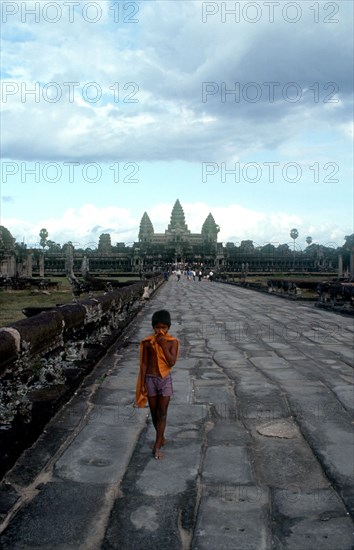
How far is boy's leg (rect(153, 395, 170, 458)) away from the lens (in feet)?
11.9

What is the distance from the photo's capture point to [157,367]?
3727 mm

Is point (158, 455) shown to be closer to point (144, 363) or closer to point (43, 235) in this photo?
point (144, 363)

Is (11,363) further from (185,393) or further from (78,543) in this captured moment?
(185,393)

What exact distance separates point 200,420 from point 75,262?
9481 cm

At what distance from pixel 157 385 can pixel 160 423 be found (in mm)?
260

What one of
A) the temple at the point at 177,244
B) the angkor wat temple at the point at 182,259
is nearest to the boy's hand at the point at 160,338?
the angkor wat temple at the point at 182,259

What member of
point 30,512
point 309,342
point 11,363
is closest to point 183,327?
point 309,342

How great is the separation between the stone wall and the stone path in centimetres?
19

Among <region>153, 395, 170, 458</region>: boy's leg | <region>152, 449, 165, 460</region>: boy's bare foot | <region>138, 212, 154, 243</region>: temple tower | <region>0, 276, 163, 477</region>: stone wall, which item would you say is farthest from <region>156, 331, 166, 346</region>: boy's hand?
<region>138, 212, 154, 243</region>: temple tower

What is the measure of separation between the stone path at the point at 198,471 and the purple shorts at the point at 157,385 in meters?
0.41

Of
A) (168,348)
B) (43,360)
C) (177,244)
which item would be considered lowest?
(43,360)

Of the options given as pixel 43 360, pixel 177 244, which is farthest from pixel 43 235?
pixel 43 360

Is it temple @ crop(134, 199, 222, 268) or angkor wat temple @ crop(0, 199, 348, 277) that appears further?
temple @ crop(134, 199, 222, 268)

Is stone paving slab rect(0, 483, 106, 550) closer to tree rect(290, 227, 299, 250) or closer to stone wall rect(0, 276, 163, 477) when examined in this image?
stone wall rect(0, 276, 163, 477)
